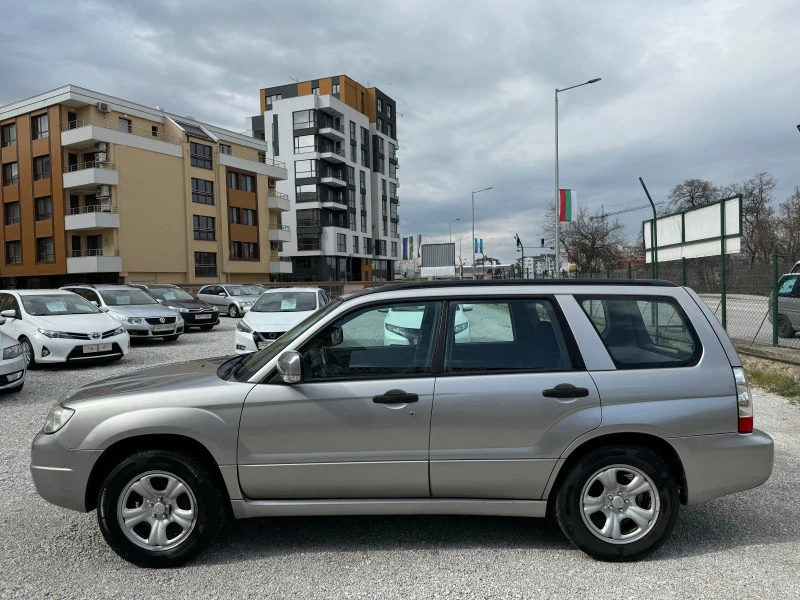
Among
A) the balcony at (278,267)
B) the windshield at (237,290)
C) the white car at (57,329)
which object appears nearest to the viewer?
the white car at (57,329)

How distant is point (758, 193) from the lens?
52.3 m

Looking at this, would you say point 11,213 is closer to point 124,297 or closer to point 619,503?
point 124,297

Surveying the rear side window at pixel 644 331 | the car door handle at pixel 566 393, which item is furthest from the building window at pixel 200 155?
the car door handle at pixel 566 393

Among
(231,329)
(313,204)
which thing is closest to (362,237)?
(313,204)

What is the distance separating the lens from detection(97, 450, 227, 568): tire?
10.7 ft

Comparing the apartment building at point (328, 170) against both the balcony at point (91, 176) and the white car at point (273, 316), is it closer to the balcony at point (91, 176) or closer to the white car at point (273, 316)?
the balcony at point (91, 176)

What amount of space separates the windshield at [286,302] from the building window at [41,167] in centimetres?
3480

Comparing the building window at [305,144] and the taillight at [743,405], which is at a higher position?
the building window at [305,144]

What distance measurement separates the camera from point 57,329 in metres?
10.7

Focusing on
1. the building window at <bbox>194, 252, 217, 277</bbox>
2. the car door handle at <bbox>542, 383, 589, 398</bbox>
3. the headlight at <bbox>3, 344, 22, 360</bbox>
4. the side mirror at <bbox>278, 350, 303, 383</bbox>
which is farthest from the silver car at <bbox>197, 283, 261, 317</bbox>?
the car door handle at <bbox>542, 383, 589, 398</bbox>

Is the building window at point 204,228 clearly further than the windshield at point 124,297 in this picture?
Yes

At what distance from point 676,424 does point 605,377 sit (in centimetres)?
48

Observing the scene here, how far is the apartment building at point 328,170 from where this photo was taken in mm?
62094

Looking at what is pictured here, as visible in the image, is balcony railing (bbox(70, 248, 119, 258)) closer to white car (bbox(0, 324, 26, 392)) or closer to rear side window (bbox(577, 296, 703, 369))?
white car (bbox(0, 324, 26, 392))
